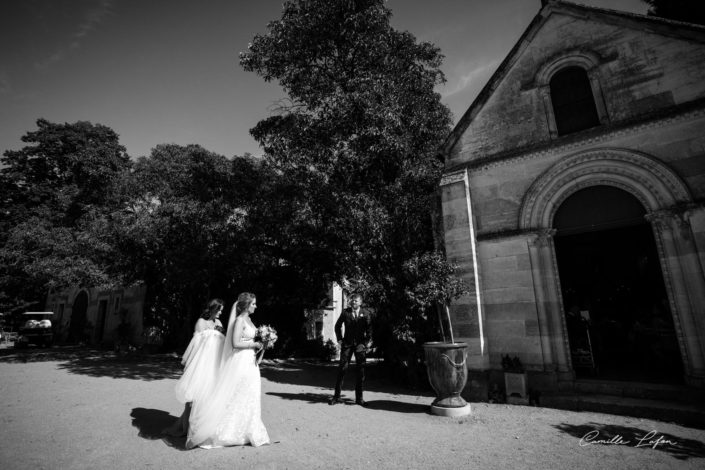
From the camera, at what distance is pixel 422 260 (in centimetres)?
793

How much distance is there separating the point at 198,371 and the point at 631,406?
747 cm

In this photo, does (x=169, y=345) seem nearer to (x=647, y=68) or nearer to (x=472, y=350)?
(x=472, y=350)

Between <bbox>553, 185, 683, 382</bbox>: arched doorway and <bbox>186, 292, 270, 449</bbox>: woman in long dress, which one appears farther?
<bbox>553, 185, 683, 382</bbox>: arched doorway

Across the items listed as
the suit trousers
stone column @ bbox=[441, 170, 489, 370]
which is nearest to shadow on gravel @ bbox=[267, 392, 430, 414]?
the suit trousers

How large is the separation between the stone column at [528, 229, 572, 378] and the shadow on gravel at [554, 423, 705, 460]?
182cm

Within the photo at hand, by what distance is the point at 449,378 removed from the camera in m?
6.36

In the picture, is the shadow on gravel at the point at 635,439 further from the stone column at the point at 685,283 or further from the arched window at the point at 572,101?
the arched window at the point at 572,101

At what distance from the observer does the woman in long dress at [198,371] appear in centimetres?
492

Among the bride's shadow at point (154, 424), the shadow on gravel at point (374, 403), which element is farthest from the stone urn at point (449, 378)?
the bride's shadow at point (154, 424)

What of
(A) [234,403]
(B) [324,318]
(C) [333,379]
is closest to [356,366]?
(A) [234,403]

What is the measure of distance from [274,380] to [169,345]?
12.2 m

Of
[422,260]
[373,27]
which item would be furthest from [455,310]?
[373,27]

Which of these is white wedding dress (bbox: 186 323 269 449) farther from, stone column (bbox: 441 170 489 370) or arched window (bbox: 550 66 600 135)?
arched window (bbox: 550 66 600 135)

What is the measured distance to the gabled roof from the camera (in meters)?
7.26
